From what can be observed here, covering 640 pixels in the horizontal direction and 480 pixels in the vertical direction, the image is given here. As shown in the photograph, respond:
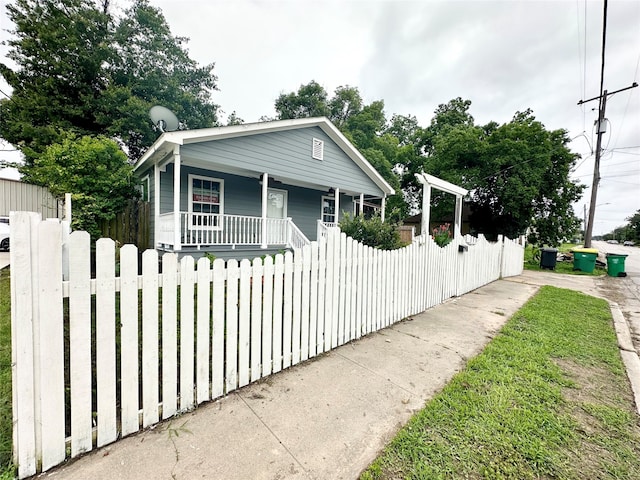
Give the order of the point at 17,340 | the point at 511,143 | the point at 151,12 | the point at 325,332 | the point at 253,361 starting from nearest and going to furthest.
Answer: the point at 17,340 < the point at 253,361 < the point at 325,332 < the point at 511,143 < the point at 151,12

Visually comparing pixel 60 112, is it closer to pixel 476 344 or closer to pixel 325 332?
pixel 325 332

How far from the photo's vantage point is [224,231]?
29.1ft

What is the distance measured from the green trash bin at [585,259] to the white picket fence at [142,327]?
582 inches

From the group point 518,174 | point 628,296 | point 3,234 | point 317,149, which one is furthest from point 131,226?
point 518,174

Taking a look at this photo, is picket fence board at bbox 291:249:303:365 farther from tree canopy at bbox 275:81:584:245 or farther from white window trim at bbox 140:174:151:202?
tree canopy at bbox 275:81:584:245

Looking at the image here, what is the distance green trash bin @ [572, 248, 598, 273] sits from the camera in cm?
1245

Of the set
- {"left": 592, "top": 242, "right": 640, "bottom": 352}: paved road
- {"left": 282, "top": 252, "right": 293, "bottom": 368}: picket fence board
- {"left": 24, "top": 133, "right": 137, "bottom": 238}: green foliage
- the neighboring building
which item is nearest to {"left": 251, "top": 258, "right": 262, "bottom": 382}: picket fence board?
{"left": 282, "top": 252, "right": 293, "bottom": 368}: picket fence board

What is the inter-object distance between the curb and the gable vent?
9.41 metres

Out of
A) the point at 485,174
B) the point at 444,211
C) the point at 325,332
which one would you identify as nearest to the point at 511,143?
the point at 485,174

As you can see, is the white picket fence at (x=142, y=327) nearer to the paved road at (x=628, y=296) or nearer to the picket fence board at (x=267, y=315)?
the picket fence board at (x=267, y=315)

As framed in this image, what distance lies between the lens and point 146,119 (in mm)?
15344

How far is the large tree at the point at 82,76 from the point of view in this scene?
14219mm

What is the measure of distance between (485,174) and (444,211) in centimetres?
341

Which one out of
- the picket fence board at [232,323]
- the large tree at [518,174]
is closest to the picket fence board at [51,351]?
the picket fence board at [232,323]
